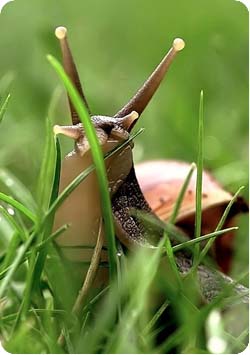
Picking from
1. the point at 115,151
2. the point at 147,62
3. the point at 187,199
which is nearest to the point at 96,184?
the point at 115,151

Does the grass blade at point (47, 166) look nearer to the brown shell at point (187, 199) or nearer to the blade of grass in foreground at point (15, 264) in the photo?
the blade of grass in foreground at point (15, 264)

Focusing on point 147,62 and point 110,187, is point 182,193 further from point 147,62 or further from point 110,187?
point 147,62

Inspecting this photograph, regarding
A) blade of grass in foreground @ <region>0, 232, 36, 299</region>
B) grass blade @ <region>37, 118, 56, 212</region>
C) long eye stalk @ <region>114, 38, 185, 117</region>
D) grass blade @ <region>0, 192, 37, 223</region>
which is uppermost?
long eye stalk @ <region>114, 38, 185, 117</region>

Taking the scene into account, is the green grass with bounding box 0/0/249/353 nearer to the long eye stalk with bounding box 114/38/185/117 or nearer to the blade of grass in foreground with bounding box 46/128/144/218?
the blade of grass in foreground with bounding box 46/128/144/218

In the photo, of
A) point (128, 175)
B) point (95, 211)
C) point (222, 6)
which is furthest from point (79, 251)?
point (222, 6)

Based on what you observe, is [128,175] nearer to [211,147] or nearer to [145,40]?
[211,147]

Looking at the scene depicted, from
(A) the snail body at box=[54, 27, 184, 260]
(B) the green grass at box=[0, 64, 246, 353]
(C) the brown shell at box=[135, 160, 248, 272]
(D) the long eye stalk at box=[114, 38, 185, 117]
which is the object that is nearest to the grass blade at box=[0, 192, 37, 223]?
(B) the green grass at box=[0, 64, 246, 353]
